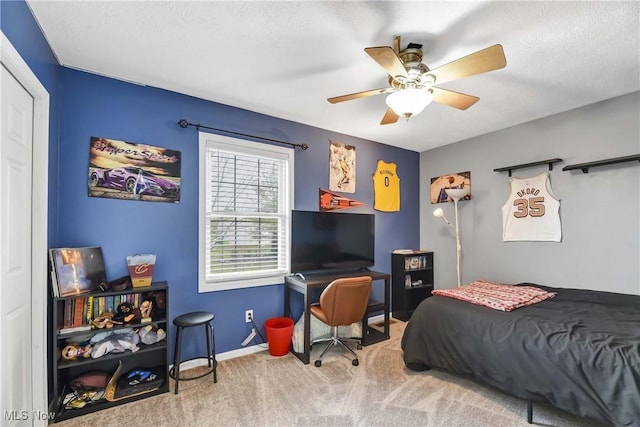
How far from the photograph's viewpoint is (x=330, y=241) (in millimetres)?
3375

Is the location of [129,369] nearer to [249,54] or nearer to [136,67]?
[136,67]

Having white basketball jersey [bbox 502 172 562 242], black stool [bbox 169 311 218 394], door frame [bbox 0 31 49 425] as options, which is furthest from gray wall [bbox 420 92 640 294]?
door frame [bbox 0 31 49 425]

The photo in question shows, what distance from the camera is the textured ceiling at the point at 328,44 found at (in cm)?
164

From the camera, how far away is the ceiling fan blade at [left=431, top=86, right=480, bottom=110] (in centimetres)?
204

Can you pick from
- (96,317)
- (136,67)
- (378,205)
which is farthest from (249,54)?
(378,205)

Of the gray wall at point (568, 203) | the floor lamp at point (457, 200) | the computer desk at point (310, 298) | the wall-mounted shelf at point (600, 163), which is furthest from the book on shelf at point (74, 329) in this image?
the wall-mounted shelf at point (600, 163)

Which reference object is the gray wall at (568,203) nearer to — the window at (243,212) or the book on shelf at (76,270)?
the window at (243,212)

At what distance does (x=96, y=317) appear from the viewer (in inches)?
83.3

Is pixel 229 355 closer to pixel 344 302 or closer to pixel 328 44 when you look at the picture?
pixel 344 302

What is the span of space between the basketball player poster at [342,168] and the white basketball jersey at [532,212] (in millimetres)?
1894

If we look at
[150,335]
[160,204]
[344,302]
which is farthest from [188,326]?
[344,302]

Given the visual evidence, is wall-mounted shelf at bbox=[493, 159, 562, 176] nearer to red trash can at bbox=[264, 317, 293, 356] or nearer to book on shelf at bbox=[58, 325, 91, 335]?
red trash can at bbox=[264, 317, 293, 356]

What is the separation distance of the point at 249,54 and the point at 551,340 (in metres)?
2.77

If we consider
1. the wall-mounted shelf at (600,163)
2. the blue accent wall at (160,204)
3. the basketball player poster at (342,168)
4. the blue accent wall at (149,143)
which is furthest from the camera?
the basketball player poster at (342,168)
